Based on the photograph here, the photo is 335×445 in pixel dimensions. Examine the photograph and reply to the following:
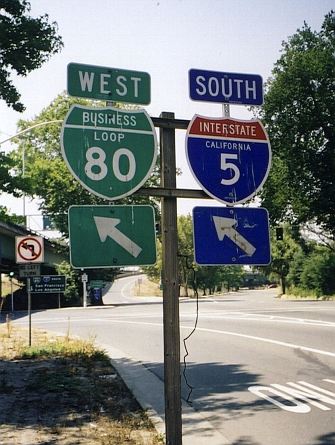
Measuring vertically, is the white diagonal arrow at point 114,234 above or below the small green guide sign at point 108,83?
below

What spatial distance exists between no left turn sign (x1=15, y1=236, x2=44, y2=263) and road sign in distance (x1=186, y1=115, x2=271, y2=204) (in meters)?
9.44

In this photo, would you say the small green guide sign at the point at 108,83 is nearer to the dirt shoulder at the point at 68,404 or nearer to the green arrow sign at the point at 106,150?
the green arrow sign at the point at 106,150

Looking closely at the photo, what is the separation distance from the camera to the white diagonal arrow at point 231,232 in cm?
405

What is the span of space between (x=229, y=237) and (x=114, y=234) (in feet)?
3.35

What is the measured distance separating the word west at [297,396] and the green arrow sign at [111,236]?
163 inches

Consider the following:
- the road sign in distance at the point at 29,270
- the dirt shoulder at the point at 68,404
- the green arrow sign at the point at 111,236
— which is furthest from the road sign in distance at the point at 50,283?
the green arrow sign at the point at 111,236

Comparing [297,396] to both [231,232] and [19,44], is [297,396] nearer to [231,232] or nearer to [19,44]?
[231,232]

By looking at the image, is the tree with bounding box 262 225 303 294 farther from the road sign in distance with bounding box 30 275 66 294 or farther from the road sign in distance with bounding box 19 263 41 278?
the road sign in distance with bounding box 19 263 41 278

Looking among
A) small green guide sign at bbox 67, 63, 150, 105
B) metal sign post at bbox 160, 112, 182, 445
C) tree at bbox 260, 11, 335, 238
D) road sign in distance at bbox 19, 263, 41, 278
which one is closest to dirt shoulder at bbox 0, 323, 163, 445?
metal sign post at bbox 160, 112, 182, 445

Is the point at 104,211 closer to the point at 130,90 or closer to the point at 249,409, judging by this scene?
the point at 130,90

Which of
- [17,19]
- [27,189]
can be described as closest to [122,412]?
[27,189]

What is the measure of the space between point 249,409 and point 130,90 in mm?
4902

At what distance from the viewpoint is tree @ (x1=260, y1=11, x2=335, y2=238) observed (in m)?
34.8

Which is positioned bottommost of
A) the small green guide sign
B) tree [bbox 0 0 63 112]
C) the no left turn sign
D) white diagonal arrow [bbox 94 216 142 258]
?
white diagonal arrow [bbox 94 216 142 258]
